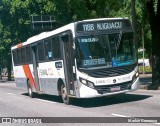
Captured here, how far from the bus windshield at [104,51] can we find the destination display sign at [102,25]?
297 millimetres

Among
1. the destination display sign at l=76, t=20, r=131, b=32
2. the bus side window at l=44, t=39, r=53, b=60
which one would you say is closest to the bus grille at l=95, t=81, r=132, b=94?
the destination display sign at l=76, t=20, r=131, b=32

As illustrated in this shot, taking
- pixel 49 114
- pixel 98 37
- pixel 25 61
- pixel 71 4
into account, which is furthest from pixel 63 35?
pixel 71 4

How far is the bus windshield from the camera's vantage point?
14.8 metres

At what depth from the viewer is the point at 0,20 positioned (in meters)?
59.4

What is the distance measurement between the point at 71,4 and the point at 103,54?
13258mm

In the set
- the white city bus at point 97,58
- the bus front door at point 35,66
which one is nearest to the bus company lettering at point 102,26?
the white city bus at point 97,58

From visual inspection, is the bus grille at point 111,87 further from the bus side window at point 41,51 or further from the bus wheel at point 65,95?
the bus side window at point 41,51

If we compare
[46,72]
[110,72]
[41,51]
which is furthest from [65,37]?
[41,51]

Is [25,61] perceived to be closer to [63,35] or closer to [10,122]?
[63,35]

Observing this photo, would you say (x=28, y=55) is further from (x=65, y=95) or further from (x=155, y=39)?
(x=155, y=39)

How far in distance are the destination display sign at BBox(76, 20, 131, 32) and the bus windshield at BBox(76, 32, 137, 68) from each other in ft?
0.97

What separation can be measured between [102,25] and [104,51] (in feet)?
3.49

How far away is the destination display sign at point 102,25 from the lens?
15164 millimetres

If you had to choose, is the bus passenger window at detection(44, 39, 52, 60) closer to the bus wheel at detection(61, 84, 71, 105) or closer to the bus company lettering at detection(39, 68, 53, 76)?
the bus company lettering at detection(39, 68, 53, 76)
